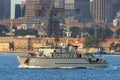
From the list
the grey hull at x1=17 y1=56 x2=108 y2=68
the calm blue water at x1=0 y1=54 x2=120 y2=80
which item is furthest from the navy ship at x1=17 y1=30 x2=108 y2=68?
the calm blue water at x1=0 y1=54 x2=120 y2=80

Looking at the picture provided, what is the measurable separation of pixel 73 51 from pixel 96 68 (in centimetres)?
345

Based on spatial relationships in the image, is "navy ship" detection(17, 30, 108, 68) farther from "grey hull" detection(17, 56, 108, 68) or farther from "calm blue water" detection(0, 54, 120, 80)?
"calm blue water" detection(0, 54, 120, 80)

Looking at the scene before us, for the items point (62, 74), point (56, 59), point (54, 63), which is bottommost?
point (62, 74)

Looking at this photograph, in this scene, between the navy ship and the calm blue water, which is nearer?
the calm blue water

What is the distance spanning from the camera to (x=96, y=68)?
9850 centimetres

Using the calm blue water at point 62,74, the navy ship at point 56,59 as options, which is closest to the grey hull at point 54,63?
the navy ship at point 56,59

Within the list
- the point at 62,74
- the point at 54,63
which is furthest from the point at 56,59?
the point at 62,74

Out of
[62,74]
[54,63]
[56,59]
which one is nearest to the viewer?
[62,74]

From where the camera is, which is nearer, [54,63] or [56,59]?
[56,59]

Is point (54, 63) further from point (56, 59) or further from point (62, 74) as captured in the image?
point (62, 74)

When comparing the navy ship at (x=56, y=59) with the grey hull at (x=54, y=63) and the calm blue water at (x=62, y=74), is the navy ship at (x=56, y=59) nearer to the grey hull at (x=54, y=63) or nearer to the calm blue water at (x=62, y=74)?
the grey hull at (x=54, y=63)

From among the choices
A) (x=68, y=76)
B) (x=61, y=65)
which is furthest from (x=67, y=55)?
(x=68, y=76)

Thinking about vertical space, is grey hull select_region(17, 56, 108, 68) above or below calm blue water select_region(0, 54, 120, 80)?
above

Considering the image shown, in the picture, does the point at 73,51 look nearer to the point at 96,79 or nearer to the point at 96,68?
the point at 96,68
